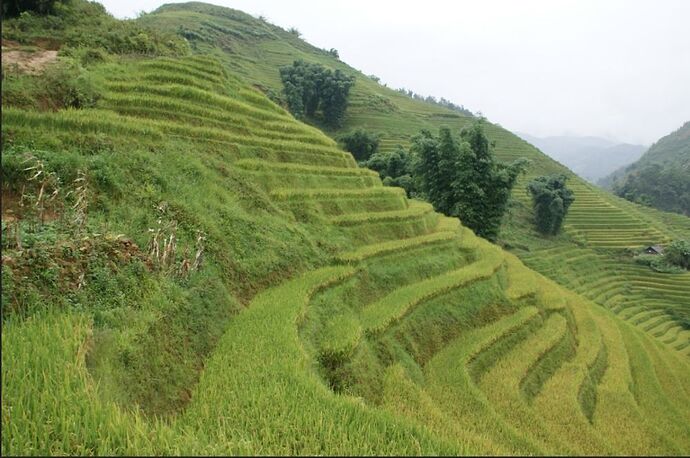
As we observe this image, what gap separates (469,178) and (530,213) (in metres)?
19.5

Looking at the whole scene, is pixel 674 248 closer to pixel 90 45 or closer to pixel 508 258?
pixel 508 258

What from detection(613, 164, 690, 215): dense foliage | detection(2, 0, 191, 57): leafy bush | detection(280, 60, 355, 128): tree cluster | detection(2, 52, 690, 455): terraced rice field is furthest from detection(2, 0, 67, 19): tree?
detection(613, 164, 690, 215): dense foliage

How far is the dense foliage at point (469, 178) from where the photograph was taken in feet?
87.5

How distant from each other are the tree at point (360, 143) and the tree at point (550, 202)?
15.6 m

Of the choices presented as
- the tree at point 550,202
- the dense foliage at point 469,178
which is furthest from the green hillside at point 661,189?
the dense foliage at point 469,178

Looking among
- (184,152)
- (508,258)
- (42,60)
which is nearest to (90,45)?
(42,60)

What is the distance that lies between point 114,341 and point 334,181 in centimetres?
1187

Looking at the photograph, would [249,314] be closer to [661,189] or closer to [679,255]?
[679,255]

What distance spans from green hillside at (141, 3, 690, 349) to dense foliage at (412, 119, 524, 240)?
6907 millimetres

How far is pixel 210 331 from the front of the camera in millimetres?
6965

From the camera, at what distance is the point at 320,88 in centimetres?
5331

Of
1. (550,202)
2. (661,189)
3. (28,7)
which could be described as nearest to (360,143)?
(550,202)

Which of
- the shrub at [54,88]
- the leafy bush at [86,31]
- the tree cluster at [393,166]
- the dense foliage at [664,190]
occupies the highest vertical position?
the dense foliage at [664,190]

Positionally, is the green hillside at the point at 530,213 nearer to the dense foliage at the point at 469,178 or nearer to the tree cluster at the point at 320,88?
the tree cluster at the point at 320,88
